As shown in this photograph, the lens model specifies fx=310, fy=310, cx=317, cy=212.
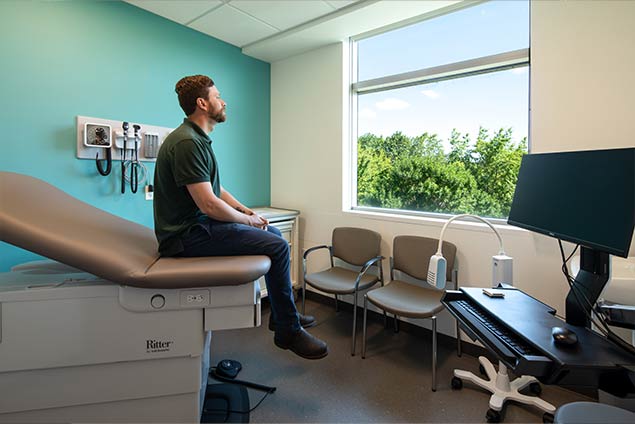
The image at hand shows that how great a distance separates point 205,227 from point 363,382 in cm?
139

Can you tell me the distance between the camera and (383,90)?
2.85 meters

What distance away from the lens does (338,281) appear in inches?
99.0

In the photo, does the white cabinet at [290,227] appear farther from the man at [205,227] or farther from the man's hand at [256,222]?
the man at [205,227]

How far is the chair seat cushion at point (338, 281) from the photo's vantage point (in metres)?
2.38

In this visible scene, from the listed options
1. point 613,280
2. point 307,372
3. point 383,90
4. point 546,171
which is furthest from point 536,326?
point 383,90

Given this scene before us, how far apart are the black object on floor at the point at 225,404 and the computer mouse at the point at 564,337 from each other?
1451mm

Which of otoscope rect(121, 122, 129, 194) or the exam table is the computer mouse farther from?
otoscope rect(121, 122, 129, 194)

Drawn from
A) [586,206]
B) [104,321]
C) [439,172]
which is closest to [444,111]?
[439,172]

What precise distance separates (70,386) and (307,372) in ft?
4.25

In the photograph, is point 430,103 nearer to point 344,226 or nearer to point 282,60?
point 344,226

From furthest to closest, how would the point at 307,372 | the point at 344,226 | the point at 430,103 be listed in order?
the point at 344,226, the point at 430,103, the point at 307,372

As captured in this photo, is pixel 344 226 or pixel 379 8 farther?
pixel 344 226

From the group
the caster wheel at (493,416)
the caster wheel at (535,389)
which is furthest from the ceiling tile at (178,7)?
the caster wheel at (535,389)

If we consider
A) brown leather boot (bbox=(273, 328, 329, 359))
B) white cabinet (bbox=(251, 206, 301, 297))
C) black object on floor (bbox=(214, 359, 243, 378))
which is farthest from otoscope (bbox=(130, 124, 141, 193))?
brown leather boot (bbox=(273, 328, 329, 359))
